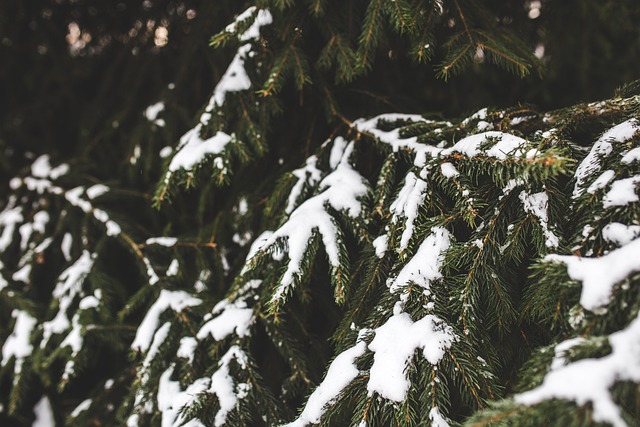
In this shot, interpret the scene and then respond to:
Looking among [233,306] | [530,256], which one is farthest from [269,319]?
[530,256]

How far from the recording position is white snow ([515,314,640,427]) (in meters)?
0.70

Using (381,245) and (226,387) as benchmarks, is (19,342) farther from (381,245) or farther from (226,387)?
(381,245)

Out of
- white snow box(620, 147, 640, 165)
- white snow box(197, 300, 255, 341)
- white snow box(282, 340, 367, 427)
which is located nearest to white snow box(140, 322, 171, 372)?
white snow box(197, 300, 255, 341)

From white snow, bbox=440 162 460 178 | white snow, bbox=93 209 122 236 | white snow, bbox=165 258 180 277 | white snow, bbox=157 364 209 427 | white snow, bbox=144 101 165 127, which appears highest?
white snow, bbox=144 101 165 127

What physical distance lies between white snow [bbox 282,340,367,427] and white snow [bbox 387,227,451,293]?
0.70ft

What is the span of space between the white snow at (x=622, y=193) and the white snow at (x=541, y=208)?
14 cm

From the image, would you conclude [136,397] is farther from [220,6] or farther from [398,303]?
[220,6]

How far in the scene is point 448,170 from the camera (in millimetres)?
1199

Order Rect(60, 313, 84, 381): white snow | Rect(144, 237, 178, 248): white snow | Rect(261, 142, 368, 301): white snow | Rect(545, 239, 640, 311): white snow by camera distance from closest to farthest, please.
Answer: Rect(545, 239, 640, 311): white snow
Rect(261, 142, 368, 301): white snow
Rect(60, 313, 84, 381): white snow
Rect(144, 237, 178, 248): white snow

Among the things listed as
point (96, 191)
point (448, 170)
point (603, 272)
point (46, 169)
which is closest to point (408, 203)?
point (448, 170)

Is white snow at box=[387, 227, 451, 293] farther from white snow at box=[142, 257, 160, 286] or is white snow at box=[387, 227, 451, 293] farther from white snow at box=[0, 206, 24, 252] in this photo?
white snow at box=[0, 206, 24, 252]

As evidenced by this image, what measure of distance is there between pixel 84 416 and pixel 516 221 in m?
2.09

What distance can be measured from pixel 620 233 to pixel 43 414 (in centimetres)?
276

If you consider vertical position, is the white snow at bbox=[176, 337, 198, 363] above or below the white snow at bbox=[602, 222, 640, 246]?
above
